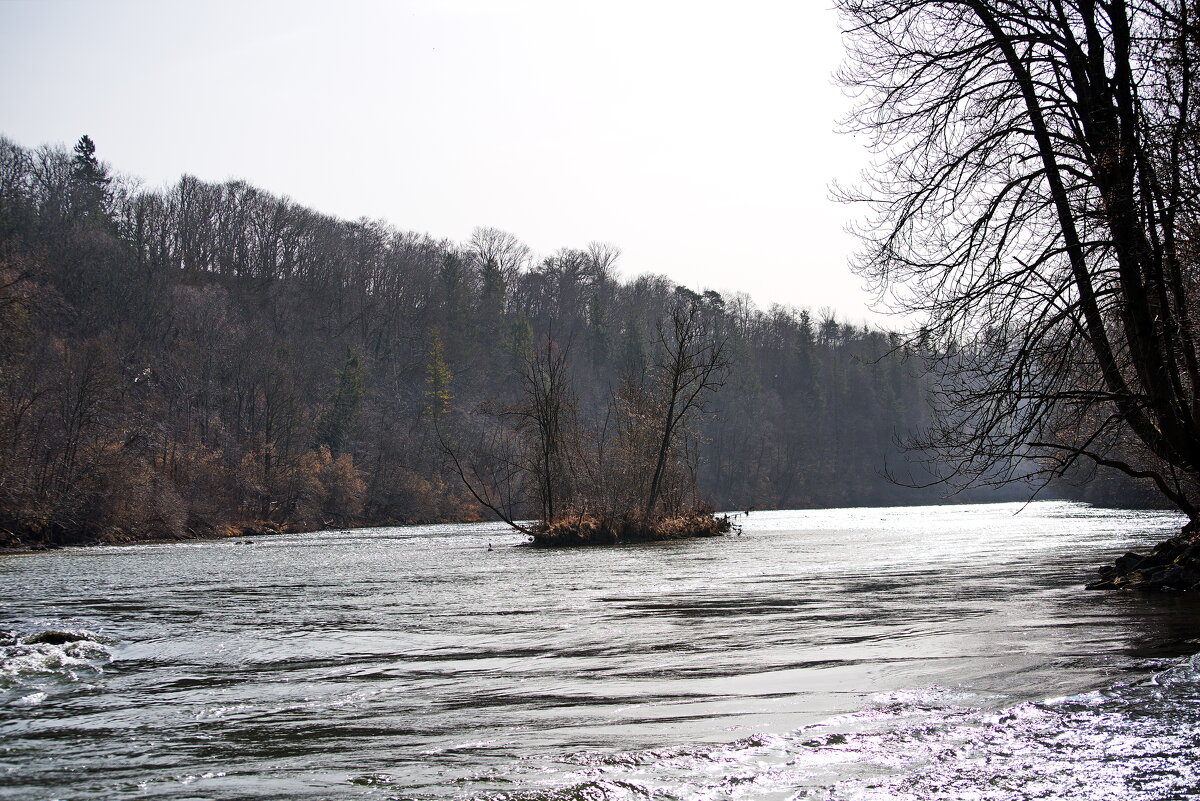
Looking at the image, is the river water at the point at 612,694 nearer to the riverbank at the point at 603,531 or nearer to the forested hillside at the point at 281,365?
the forested hillside at the point at 281,365

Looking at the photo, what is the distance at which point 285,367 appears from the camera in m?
73.0

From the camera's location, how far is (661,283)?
123188 mm

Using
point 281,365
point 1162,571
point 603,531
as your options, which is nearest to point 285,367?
point 281,365

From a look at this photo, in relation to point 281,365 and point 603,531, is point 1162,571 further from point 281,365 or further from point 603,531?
point 281,365


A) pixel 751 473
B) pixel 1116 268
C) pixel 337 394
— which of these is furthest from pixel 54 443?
pixel 751 473

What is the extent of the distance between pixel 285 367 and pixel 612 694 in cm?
6957

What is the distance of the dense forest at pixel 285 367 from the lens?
1697 inches

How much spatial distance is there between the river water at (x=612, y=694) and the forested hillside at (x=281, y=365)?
511 cm

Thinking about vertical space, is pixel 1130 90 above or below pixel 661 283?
below

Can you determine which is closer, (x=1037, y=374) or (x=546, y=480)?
(x=1037, y=374)

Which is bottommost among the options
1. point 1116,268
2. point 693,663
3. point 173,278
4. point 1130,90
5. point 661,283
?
point 693,663

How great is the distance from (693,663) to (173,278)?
246ft

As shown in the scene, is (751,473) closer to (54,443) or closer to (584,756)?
(54,443)

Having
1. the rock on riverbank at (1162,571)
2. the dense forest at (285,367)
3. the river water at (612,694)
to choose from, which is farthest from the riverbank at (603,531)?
the rock on riverbank at (1162,571)
